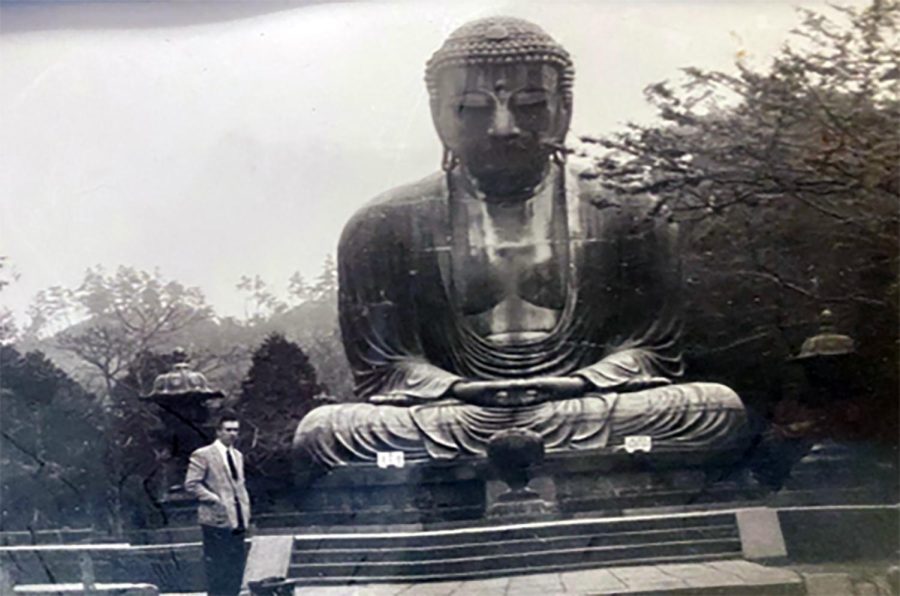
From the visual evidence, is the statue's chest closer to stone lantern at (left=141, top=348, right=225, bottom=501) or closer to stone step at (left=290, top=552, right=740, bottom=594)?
stone step at (left=290, top=552, right=740, bottom=594)

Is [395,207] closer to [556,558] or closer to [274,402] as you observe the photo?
[274,402]

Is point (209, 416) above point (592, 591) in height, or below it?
above

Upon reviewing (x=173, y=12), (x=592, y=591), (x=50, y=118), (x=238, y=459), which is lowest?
(x=592, y=591)

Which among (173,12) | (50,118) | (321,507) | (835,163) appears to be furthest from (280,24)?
(835,163)

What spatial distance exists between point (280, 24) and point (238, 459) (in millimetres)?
1693

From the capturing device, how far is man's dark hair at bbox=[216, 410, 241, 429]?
5254 mm

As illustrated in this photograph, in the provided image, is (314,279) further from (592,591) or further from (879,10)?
(879,10)

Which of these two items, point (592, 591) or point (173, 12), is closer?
point (592, 591)

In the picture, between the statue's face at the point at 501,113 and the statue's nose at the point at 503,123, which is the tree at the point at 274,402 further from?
the statue's nose at the point at 503,123

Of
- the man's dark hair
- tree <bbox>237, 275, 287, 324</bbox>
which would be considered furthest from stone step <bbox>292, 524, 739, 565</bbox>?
tree <bbox>237, 275, 287, 324</bbox>

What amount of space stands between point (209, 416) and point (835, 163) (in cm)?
261

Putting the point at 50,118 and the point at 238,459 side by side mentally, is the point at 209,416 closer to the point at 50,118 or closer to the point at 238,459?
the point at 238,459

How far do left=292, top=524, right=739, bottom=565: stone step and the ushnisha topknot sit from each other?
169 centimetres

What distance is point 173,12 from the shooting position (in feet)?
17.6
